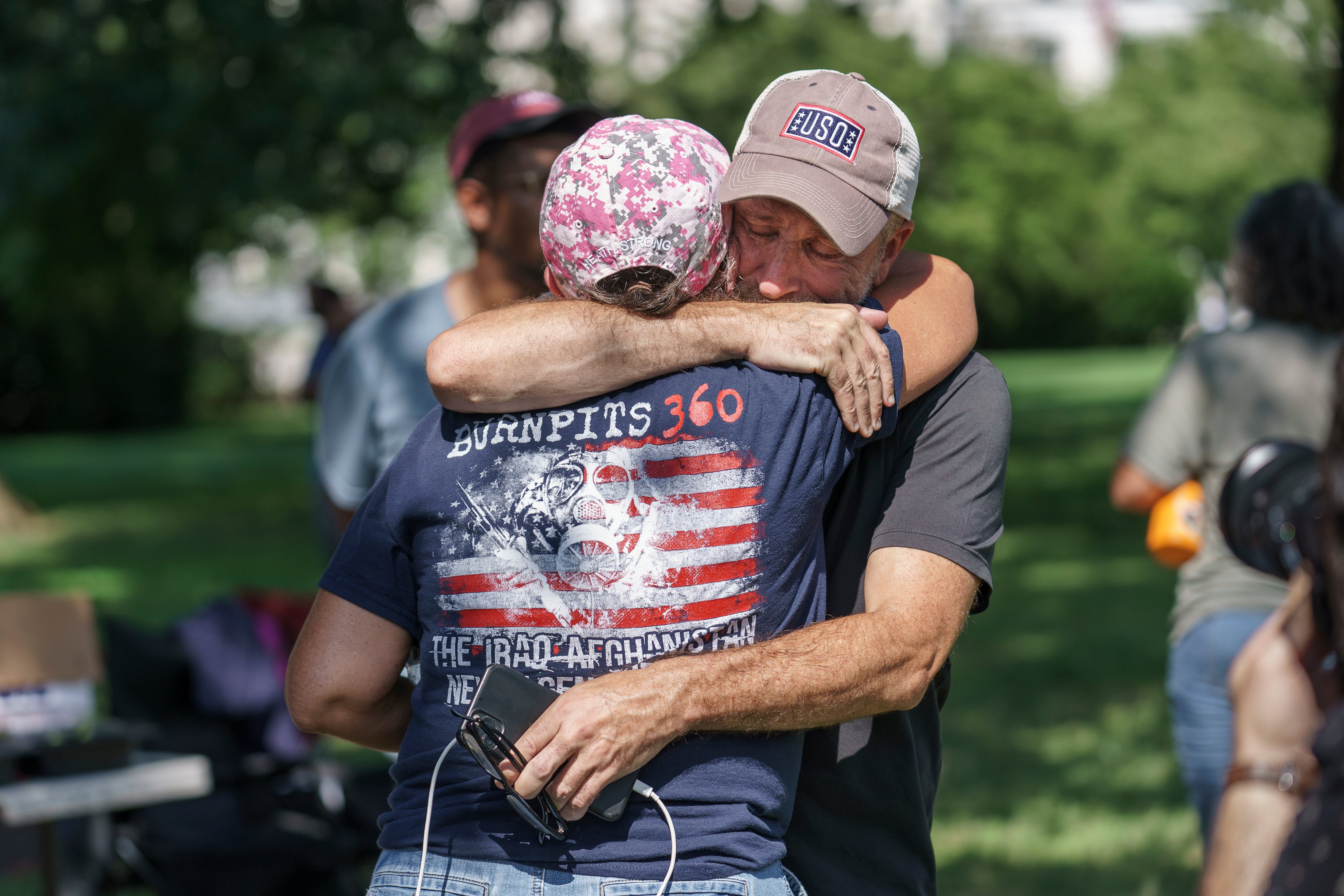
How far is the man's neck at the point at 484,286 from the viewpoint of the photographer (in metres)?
3.67

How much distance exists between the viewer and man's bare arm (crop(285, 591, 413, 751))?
6.04 feet

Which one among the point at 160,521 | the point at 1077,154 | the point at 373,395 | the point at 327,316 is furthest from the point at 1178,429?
the point at 1077,154

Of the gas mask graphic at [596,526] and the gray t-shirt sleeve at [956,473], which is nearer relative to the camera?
the gas mask graphic at [596,526]

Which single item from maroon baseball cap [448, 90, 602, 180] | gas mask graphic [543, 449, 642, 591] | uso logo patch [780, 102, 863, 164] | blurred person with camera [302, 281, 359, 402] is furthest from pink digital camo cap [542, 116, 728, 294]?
blurred person with camera [302, 281, 359, 402]

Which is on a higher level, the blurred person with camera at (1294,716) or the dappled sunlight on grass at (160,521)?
the blurred person with camera at (1294,716)

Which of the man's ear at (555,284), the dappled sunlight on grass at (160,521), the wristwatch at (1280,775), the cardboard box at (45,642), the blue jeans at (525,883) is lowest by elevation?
the dappled sunlight on grass at (160,521)

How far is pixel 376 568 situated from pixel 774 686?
20.8 inches

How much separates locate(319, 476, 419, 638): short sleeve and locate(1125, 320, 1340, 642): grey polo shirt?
2.29 meters

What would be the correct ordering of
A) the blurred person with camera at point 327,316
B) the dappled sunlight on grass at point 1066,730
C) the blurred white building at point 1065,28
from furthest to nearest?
the blurred white building at point 1065,28 → the blurred person with camera at point 327,316 → the dappled sunlight on grass at point 1066,730

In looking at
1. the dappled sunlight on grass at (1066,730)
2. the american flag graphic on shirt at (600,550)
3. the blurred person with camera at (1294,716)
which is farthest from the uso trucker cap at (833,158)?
the dappled sunlight on grass at (1066,730)

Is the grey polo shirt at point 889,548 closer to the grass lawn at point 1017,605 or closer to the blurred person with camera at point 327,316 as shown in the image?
the grass lawn at point 1017,605

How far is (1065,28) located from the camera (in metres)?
72.2

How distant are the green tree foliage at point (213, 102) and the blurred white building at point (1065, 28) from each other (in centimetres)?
5452

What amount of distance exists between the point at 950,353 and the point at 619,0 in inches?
1654
